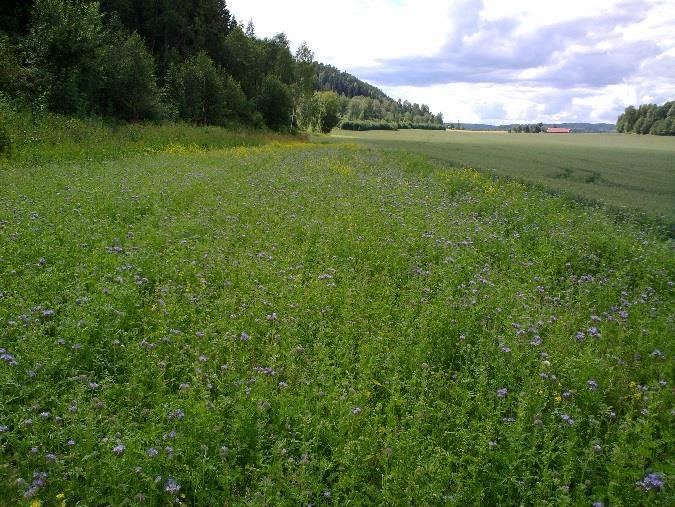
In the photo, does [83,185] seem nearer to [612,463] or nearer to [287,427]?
[287,427]

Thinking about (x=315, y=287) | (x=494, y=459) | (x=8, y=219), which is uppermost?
(x=8, y=219)

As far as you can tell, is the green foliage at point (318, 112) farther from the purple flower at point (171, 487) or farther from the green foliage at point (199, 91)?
the purple flower at point (171, 487)

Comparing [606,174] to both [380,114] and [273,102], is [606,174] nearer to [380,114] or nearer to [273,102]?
[273,102]

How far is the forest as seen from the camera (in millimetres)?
24328

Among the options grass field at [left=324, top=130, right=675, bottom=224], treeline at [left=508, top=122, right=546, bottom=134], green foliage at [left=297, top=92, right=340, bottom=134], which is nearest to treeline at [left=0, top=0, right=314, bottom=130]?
green foliage at [left=297, top=92, right=340, bottom=134]

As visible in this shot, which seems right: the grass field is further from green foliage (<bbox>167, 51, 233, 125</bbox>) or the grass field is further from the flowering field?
green foliage (<bbox>167, 51, 233, 125</bbox>)

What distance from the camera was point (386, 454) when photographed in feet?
11.8

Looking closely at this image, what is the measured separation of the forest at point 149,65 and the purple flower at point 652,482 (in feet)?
78.2

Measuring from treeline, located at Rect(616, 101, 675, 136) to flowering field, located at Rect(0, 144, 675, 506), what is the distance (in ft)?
100

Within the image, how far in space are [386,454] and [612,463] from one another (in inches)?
68.4

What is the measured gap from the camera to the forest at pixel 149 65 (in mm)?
24328

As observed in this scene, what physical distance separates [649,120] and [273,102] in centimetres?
3635

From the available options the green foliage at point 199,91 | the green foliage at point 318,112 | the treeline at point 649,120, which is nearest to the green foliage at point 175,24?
the green foliage at point 199,91

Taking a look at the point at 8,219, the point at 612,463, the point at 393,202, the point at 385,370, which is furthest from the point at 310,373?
the point at 393,202
